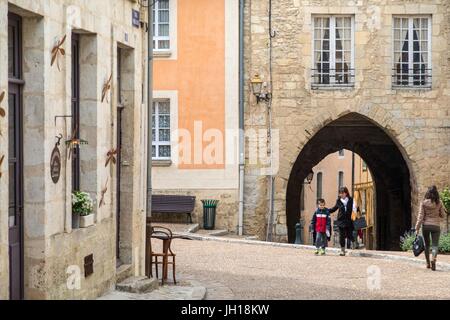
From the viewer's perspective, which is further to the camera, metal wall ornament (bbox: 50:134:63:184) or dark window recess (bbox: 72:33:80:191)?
dark window recess (bbox: 72:33:80:191)

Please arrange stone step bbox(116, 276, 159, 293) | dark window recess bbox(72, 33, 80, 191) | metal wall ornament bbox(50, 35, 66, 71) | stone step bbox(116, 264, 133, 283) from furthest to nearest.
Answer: stone step bbox(116, 264, 133, 283)
stone step bbox(116, 276, 159, 293)
dark window recess bbox(72, 33, 80, 191)
metal wall ornament bbox(50, 35, 66, 71)

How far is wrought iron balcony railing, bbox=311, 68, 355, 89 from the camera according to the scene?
72.1ft

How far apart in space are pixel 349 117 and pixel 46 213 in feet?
50.3

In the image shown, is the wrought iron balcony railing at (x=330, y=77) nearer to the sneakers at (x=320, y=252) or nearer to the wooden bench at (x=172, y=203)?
the wooden bench at (x=172, y=203)

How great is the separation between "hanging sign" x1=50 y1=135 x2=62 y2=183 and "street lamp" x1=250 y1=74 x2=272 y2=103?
1315 cm

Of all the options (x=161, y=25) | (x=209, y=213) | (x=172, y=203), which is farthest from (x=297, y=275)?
(x=161, y=25)

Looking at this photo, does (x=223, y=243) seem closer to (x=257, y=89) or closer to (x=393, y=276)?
(x=257, y=89)

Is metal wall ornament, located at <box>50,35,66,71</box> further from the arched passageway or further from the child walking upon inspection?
the arched passageway

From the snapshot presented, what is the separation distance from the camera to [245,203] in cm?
2191

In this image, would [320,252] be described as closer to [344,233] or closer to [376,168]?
[344,233]

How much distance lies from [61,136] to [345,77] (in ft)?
45.8

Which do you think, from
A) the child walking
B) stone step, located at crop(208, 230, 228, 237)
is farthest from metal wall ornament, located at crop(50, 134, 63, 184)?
stone step, located at crop(208, 230, 228, 237)

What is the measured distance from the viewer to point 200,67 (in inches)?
855

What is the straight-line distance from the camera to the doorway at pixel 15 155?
26.3 ft
